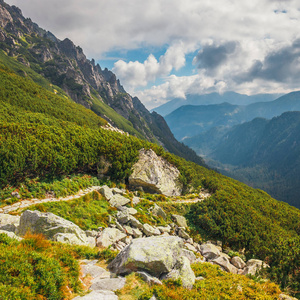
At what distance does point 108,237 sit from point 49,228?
4.86m

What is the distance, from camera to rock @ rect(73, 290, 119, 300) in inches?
285

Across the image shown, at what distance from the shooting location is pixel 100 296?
24.5 ft

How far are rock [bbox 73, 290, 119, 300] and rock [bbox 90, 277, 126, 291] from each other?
465 mm

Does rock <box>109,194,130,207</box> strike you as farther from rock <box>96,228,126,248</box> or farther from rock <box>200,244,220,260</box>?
rock <box>200,244,220,260</box>

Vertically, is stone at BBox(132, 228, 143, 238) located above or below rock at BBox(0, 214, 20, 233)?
below

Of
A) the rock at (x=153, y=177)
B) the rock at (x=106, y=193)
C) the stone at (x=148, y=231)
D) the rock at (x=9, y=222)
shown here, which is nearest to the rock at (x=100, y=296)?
the rock at (x=9, y=222)

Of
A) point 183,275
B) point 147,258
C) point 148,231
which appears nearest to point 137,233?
point 148,231

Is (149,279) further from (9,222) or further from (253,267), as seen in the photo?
(9,222)

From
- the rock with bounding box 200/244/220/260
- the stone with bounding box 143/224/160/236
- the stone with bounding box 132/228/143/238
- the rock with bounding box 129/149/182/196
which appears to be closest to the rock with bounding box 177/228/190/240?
the rock with bounding box 200/244/220/260

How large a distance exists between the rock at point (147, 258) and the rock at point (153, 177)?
1014 inches

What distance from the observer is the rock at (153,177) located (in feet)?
122

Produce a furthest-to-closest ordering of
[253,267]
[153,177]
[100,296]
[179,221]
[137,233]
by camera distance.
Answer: [153,177] → [179,221] → [137,233] → [253,267] → [100,296]

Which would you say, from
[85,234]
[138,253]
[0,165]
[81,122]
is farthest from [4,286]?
[81,122]

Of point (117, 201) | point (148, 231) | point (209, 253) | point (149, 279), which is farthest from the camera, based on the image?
point (117, 201)
